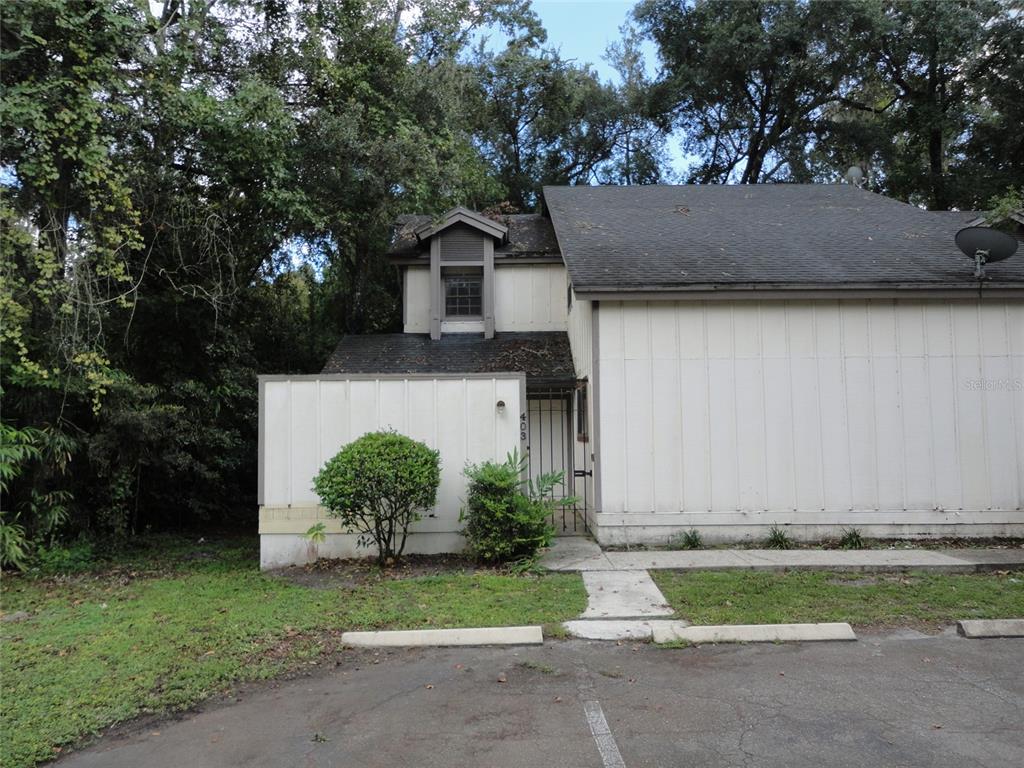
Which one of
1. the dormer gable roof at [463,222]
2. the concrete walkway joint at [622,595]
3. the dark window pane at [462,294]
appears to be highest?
the dormer gable roof at [463,222]

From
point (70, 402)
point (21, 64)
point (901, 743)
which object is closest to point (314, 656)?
point (901, 743)

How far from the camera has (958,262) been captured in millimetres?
9336

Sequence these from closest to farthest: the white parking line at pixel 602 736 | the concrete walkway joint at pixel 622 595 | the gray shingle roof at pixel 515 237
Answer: the white parking line at pixel 602 736
the concrete walkway joint at pixel 622 595
the gray shingle roof at pixel 515 237

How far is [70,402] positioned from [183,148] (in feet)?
14.3

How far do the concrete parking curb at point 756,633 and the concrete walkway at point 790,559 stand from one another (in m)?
2.04

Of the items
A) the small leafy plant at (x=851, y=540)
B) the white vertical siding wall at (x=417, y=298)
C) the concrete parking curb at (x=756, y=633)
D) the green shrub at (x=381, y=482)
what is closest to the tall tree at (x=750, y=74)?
the white vertical siding wall at (x=417, y=298)

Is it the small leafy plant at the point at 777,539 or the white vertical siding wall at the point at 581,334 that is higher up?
the white vertical siding wall at the point at 581,334

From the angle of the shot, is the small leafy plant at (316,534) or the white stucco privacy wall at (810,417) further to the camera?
the white stucco privacy wall at (810,417)

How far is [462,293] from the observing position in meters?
13.9

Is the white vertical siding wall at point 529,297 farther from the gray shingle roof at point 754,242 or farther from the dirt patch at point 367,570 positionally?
the dirt patch at point 367,570

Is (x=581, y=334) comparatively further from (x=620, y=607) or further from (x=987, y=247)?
(x=987, y=247)

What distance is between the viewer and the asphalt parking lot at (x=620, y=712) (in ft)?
11.0

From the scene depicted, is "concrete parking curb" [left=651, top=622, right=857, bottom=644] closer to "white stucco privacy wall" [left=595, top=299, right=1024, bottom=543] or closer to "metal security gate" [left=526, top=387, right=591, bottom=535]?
"white stucco privacy wall" [left=595, top=299, right=1024, bottom=543]

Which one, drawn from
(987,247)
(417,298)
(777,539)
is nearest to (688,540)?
(777,539)
